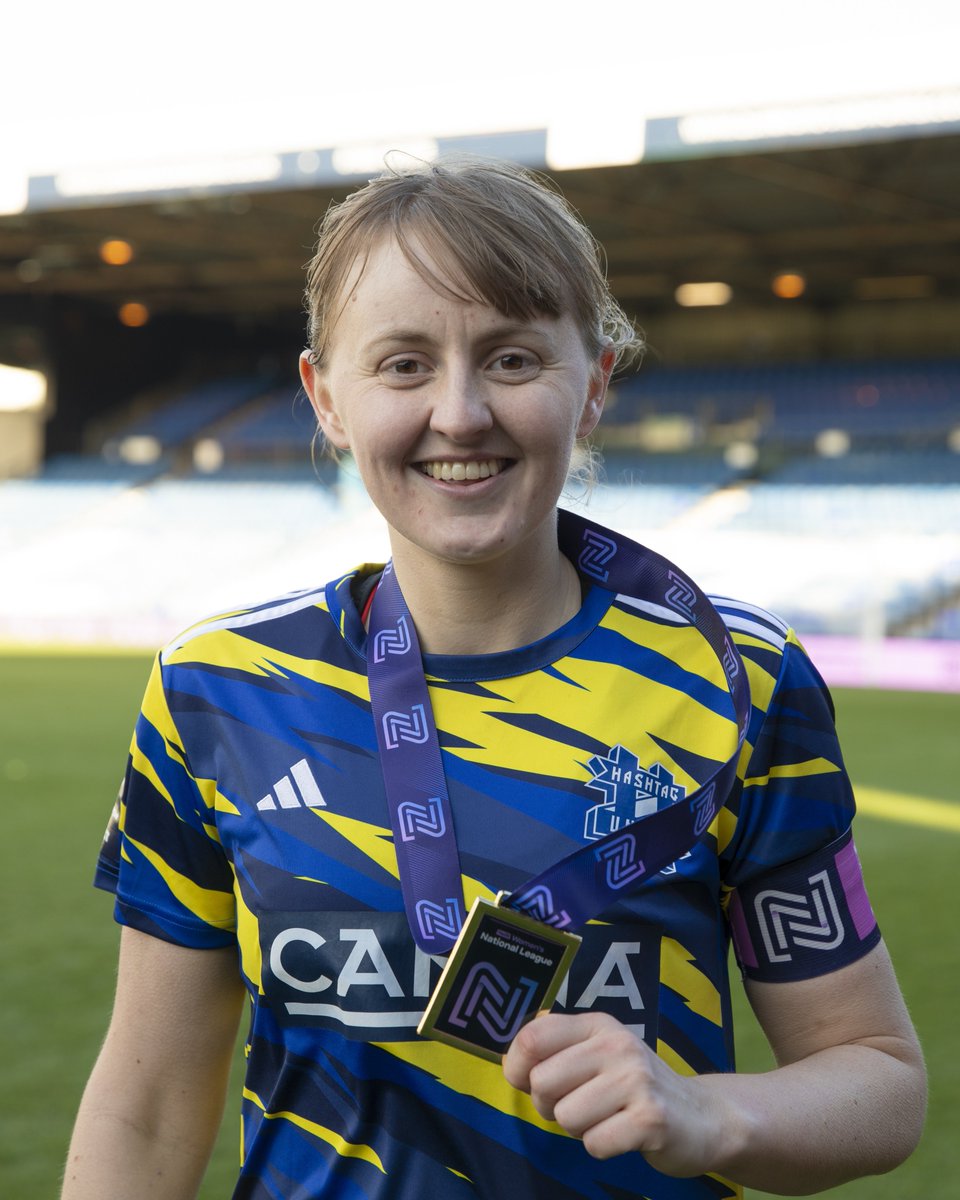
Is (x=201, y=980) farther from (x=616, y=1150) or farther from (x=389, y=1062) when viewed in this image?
(x=616, y=1150)

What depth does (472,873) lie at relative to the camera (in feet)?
3.97

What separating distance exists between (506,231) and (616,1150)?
0.78 metres

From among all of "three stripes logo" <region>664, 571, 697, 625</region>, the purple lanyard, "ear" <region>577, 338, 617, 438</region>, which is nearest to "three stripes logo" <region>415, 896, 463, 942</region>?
the purple lanyard

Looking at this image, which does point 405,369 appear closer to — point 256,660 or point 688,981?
point 256,660

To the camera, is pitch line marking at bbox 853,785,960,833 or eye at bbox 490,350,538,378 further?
pitch line marking at bbox 853,785,960,833

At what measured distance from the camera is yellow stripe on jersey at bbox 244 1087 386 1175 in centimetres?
120

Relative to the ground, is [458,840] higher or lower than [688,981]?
higher

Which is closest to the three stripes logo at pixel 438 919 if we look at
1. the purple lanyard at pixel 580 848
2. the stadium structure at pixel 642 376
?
the purple lanyard at pixel 580 848

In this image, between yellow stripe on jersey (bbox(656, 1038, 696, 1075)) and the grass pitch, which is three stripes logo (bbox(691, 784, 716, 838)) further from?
the grass pitch

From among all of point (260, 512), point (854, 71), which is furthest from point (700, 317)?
point (854, 71)

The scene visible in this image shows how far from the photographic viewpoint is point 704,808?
1154 millimetres

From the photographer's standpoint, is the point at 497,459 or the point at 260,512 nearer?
the point at 497,459

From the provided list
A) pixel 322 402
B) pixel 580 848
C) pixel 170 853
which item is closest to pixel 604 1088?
pixel 580 848

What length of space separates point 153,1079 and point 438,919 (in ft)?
1.20
